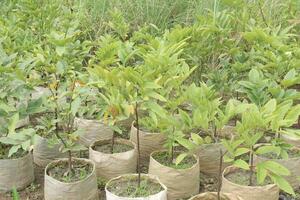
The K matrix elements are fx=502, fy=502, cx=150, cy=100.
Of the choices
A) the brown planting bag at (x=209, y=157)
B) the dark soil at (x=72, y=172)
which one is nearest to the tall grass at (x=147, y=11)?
the brown planting bag at (x=209, y=157)

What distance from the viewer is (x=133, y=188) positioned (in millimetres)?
2348

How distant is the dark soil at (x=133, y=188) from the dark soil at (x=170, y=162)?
0.71 ft

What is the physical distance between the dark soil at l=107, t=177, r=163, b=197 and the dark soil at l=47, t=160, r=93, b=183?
0.18 m

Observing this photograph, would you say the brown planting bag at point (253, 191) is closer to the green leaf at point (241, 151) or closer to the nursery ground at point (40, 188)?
the nursery ground at point (40, 188)

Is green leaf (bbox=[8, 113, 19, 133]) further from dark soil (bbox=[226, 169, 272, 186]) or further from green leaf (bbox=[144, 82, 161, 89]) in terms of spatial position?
dark soil (bbox=[226, 169, 272, 186])

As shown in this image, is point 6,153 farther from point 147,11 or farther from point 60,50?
point 147,11

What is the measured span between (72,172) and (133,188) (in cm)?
33

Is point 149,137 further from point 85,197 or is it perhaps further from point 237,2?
point 237,2

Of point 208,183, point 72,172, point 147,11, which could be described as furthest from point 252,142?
point 147,11

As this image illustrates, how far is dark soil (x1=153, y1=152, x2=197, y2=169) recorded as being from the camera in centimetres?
256

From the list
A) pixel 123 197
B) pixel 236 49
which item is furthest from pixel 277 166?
pixel 236 49

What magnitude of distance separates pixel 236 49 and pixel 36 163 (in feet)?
4.51

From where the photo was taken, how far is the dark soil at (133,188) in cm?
230

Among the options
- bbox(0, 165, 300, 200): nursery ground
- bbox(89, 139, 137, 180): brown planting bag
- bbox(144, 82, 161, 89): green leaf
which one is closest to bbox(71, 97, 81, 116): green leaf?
bbox(144, 82, 161, 89): green leaf
